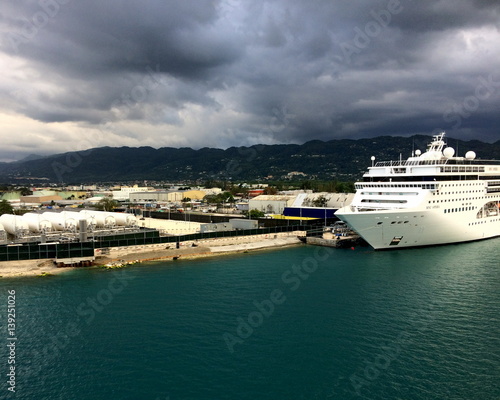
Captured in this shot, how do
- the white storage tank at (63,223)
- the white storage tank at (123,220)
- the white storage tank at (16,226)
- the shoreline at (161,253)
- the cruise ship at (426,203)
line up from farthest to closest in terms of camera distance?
the white storage tank at (123,220) < the white storage tank at (63,223) < the white storage tank at (16,226) < the cruise ship at (426,203) < the shoreline at (161,253)

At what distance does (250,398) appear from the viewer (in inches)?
586

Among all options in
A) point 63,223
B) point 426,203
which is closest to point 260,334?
point 426,203

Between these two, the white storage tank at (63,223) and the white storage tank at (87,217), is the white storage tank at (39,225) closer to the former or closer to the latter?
the white storage tank at (63,223)

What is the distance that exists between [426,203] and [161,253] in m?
30.3

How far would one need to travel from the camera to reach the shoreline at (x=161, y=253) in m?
34.4

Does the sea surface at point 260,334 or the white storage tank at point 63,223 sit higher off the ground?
the white storage tank at point 63,223

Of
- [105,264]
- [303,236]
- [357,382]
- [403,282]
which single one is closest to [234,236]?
[303,236]

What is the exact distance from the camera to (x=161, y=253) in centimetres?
4112

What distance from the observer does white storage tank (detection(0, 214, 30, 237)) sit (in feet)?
141

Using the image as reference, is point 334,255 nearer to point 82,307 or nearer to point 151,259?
point 151,259

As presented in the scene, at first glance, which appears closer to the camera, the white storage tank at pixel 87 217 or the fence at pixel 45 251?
the fence at pixel 45 251

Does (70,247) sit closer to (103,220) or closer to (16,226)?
(103,220)

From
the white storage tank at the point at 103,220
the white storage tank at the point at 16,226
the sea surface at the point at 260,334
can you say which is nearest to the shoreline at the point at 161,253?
the sea surface at the point at 260,334

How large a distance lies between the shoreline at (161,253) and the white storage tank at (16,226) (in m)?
9.11
